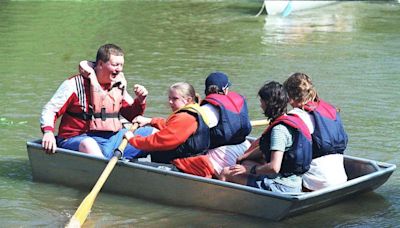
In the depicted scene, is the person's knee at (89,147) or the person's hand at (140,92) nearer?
the person's knee at (89,147)

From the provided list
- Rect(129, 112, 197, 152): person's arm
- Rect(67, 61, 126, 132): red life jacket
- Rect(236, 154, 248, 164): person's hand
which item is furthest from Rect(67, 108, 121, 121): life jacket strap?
Rect(236, 154, 248, 164): person's hand

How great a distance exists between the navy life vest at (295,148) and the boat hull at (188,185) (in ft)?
0.79

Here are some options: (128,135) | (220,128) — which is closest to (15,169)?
(128,135)

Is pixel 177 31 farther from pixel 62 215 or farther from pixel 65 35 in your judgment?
pixel 62 215

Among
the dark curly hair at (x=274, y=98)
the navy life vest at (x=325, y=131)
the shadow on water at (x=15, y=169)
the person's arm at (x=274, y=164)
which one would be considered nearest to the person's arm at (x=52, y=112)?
the shadow on water at (x=15, y=169)

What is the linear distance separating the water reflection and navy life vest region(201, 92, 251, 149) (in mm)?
8497

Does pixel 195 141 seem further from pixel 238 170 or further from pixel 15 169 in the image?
pixel 15 169

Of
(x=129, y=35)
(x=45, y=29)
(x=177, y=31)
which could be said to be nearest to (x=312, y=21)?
(x=177, y=31)

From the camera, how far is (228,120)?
20.3ft

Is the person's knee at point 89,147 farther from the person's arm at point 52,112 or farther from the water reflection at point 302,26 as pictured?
the water reflection at point 302,26

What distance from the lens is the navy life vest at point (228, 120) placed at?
6.14 meters

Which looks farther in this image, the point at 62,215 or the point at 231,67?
the point at 231,67

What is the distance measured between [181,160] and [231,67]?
615 centimetres

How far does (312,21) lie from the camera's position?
17734 millimetres
